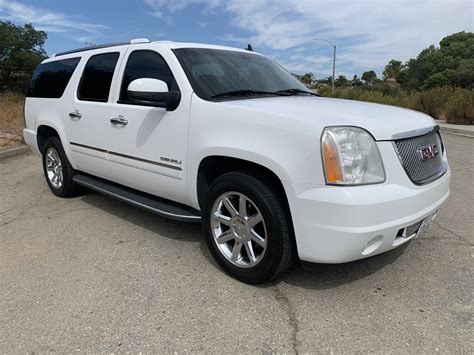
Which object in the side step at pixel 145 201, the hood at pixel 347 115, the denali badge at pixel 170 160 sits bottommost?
the side step at pixel 145 201

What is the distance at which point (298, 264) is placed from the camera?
11.6ft

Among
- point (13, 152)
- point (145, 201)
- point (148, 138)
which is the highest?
point (148, 138)

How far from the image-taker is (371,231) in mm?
2613

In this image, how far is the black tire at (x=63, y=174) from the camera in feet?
17.3

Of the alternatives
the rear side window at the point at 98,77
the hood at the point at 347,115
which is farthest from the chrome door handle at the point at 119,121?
the hood at the point at 347,115

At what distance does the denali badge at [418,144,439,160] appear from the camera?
3.02 metres

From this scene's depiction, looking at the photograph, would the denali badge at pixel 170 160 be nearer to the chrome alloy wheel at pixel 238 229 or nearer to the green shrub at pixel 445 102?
the chrome alloy wheel at pixel 238 229

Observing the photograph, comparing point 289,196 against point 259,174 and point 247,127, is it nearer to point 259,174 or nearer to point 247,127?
point 259,174

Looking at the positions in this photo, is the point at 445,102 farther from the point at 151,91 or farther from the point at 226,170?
the point at 151,91

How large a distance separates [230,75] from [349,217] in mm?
1904

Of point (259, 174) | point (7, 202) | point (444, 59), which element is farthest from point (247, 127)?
point (444, 59)

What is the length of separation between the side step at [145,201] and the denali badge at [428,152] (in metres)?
1.83

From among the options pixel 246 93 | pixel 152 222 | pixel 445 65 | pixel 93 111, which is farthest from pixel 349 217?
pixel 445 65

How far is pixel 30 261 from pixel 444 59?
71.7 metres
